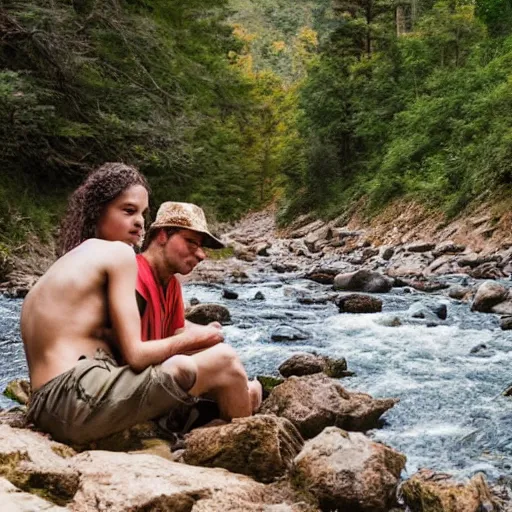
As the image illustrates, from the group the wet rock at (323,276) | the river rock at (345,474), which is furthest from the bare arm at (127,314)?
the wet rock at (323,276)

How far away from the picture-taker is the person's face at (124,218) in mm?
2994

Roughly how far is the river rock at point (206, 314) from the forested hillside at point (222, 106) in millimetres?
4901

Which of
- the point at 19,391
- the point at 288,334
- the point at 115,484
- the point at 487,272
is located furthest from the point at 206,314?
the point at 487,272

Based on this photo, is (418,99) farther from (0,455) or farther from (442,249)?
(0,455)

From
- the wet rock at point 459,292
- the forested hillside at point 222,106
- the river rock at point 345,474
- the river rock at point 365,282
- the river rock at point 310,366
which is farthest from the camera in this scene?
the forested hillside at point 222,106

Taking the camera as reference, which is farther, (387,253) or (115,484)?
(387,253)

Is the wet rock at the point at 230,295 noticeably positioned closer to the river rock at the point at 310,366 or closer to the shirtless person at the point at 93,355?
the river rock at the point at 310,366

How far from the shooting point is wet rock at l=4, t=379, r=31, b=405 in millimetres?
4324

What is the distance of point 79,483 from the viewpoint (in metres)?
2.16

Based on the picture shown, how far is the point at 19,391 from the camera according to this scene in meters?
4.41

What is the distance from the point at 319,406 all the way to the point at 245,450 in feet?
3.44

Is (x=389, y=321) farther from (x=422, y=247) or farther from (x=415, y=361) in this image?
(x=422, y=247)

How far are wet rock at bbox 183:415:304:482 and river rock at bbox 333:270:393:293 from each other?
26.2 feet

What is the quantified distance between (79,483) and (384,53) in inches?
1067
